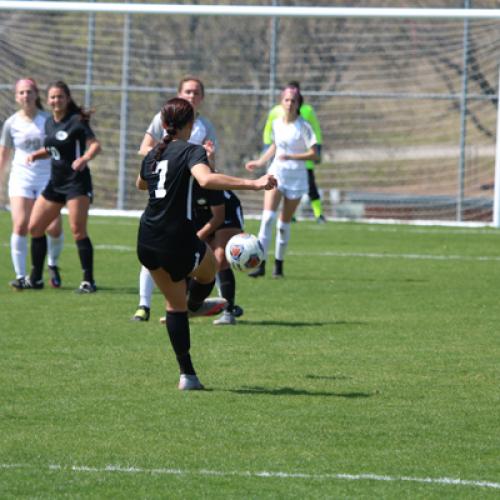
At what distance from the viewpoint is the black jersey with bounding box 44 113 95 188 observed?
1273cm

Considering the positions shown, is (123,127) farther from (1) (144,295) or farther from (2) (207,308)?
(2) (207,308)

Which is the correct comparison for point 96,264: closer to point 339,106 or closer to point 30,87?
point 30,87

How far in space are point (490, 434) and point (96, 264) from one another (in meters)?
9.54

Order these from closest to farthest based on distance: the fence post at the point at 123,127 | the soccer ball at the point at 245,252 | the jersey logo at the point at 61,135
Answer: the soccer ball at the point at 245,252 → the jersey logo at the point at 61,135 → the fence post at the point at 123,127

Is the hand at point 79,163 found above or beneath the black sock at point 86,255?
above

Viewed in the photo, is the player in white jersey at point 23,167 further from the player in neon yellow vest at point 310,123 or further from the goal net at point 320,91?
the goal net at point 320,91

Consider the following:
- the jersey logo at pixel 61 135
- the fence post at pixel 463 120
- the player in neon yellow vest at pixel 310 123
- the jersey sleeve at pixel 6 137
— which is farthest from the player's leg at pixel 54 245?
the fence post at pixel 463 120

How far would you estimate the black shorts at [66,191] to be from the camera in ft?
41.6

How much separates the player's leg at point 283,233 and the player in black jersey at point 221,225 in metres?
3.84

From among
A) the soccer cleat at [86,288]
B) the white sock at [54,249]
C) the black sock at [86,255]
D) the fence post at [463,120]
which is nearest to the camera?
the black sock at [86,255]

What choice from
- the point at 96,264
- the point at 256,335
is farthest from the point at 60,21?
the point at 256,335

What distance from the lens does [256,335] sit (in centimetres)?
1031

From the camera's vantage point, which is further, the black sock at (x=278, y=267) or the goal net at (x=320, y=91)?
the goal net at (x=320, y=91)

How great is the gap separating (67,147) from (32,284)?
1563 millimetres
